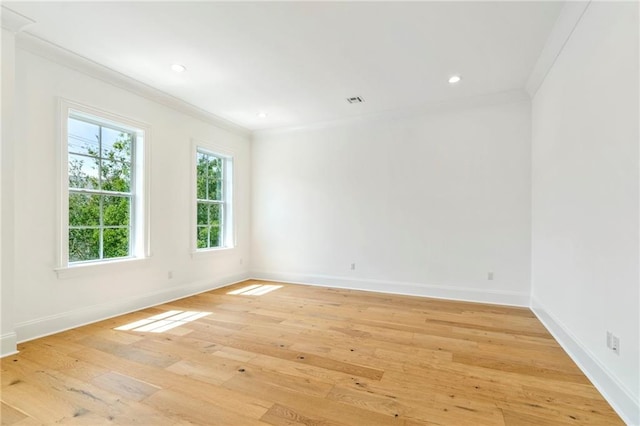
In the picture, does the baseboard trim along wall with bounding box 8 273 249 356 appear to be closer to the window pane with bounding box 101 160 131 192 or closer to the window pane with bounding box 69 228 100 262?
the window pane with bounding box 69 228 100 262

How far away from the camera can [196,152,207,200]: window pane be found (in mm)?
4695

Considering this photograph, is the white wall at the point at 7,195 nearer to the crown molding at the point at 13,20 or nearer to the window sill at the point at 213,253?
the crown molding at the point at 13,20

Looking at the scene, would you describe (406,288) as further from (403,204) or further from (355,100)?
(355,100)

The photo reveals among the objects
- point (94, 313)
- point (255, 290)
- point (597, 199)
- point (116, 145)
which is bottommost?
point (255, 290)

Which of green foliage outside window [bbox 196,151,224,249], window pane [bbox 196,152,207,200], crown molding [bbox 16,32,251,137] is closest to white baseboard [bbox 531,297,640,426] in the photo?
green foliage outside window [bbox 196,151,224,249]

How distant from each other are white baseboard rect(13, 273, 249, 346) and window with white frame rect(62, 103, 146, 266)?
1.77 ft

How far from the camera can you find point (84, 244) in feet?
10.6

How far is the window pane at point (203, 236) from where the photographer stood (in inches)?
186

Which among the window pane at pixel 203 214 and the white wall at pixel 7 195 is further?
the window pane at pixel 203 214

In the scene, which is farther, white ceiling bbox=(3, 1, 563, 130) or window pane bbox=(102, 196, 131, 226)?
window pane bbox=(102, 196, 131, 226)

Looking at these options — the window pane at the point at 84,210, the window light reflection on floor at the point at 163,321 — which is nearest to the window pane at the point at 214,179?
the window pane at the point at 84,210

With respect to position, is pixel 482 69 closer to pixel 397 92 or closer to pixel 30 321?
pixel 397 92

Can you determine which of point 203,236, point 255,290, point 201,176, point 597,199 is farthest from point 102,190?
point 597,199

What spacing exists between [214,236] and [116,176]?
1845 mm
